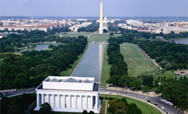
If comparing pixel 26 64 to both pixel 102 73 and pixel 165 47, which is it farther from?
pixel 165 47

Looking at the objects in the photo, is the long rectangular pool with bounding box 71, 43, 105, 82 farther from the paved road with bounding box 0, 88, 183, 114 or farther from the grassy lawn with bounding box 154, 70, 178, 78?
the grassy lawn with bounding box 154, 70, 178, 78

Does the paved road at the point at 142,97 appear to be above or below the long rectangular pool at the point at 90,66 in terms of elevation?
below

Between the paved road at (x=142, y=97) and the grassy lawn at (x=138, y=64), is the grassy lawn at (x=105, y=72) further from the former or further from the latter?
the paved road at (x=142, y=97)

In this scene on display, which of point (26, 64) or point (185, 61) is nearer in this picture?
point (26, 64)

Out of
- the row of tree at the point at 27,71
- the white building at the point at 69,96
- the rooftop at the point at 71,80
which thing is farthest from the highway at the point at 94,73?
the white building at the point at 69,96

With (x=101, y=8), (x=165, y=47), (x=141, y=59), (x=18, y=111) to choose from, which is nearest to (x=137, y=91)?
(x=18, y=111)

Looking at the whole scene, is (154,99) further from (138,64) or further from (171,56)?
(171,56)

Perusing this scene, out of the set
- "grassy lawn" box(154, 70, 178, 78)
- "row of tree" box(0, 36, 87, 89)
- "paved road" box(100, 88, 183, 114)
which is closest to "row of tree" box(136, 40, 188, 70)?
"grassy lawn" box(154, 70, 178, 78)

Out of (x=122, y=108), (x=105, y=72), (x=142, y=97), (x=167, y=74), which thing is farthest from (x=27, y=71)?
(x=167, y=74)
